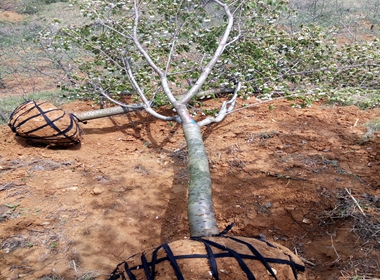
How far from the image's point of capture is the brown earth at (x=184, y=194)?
2.41 metres

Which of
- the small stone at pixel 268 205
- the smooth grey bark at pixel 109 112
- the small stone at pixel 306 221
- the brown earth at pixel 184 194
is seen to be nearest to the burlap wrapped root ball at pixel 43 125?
the brown earth at pixel 184 194

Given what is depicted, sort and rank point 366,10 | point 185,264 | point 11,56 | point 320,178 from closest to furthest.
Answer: point 185,264 < point 320,178 < point 11,56 < point 366,10

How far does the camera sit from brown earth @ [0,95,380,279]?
2.41 meters

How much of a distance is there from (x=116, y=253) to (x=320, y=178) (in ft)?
6.95

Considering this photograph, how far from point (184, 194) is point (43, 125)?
2.10 metres

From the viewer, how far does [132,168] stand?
3.78m

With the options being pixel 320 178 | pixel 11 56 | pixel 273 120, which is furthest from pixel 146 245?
pixel 11 56

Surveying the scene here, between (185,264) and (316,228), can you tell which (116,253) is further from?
(316,228)

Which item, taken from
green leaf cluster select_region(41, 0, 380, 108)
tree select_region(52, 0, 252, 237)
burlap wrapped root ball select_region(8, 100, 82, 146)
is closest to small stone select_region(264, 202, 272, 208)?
tree select_region(52, 0, 252, 237)

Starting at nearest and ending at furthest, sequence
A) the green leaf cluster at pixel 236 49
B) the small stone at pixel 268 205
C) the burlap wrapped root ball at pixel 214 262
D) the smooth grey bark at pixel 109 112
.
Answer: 1. the burlap wrapped root ball at pixel 214 262
2. the small stone at pixel 268 205
3. the smooth grey bark at pixel 109 112
4. the green leaf cluster at pixel 236 49

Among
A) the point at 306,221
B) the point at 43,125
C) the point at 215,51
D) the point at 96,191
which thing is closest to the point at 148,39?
the point at 215,51

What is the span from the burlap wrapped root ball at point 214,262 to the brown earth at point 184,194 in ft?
1.87

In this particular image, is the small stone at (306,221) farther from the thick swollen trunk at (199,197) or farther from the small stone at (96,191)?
the small stone at (96,191)

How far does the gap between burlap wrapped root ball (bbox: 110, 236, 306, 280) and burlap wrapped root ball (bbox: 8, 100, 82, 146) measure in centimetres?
272
